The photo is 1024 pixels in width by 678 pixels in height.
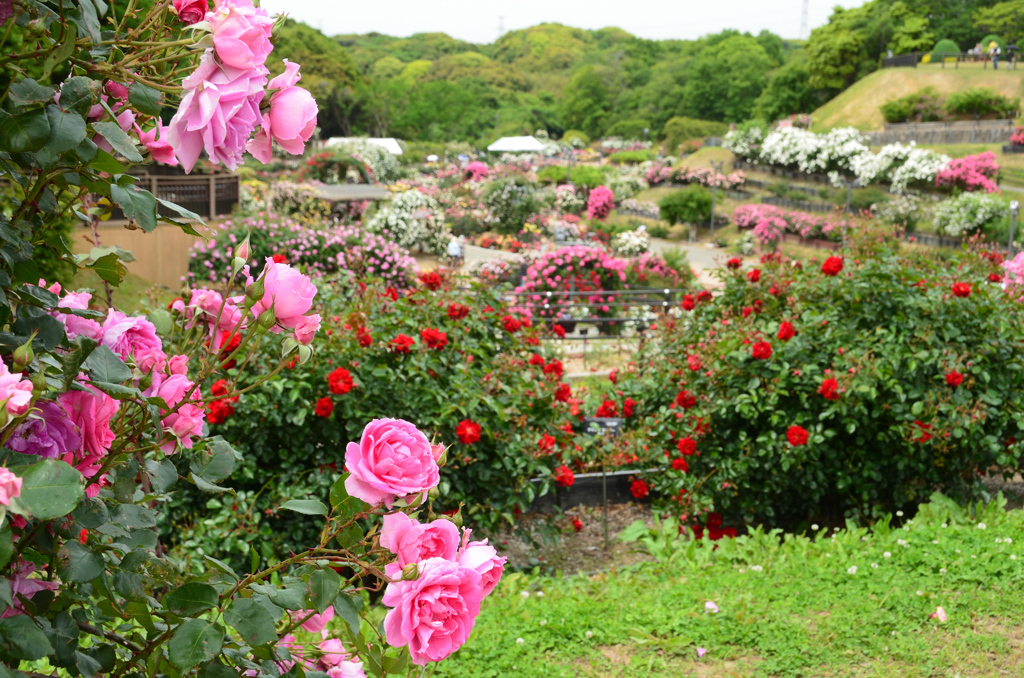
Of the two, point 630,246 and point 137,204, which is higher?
point 137,204

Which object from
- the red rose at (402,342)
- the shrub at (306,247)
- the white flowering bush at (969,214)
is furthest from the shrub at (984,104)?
the red rose at (402,342)

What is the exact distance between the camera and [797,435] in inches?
155

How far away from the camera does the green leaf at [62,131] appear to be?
0.88 m

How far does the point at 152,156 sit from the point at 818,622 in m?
2.92

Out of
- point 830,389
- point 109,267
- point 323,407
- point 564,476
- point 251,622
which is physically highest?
point 109,267

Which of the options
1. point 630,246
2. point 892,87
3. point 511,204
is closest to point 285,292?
point 630,246

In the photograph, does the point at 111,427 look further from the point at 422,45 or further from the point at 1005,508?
the point at 422,45

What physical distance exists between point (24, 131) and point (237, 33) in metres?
0.29

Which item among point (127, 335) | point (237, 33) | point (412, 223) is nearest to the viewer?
point (237, 33)

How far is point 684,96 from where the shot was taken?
67.9 meters

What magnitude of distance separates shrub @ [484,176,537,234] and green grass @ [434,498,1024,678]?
58.2 feet

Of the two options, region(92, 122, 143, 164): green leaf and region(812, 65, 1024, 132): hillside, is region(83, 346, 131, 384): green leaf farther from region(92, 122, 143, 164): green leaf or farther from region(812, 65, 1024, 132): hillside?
region(812, 65, 1024, 132): hillside

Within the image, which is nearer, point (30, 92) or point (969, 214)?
point (30, 92)

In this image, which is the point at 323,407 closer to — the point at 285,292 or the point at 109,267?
the point at 109,267
